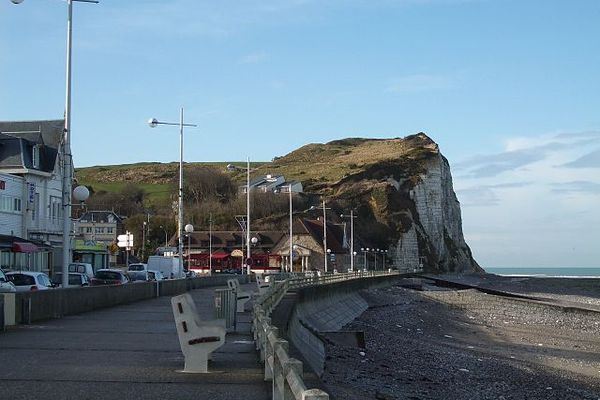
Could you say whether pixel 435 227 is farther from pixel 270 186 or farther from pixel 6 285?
pixel 6 285

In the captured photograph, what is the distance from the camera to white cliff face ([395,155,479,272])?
150500 mm

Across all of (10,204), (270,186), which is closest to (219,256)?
(270,186)

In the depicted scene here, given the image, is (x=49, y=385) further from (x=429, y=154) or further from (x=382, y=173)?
(x=429, y=154)

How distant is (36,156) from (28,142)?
4.10 feet

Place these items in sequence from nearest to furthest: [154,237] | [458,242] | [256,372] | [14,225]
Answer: [256,372], [14,225], [154,237], [458,242]

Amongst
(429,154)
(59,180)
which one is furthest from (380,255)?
(59,180)

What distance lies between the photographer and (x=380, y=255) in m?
144

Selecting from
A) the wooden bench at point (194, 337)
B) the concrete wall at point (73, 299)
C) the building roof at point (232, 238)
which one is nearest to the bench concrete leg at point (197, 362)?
the wooden bench at point (194, 337)

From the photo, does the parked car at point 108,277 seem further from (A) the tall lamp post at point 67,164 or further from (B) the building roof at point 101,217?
(B) the building roof at point 101,217

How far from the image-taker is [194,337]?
1265 centimetres

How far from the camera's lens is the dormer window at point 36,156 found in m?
62.5

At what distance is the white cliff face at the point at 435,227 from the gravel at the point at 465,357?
3576 inches

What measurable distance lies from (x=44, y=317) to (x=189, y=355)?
36.9ft

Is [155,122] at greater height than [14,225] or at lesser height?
greater
